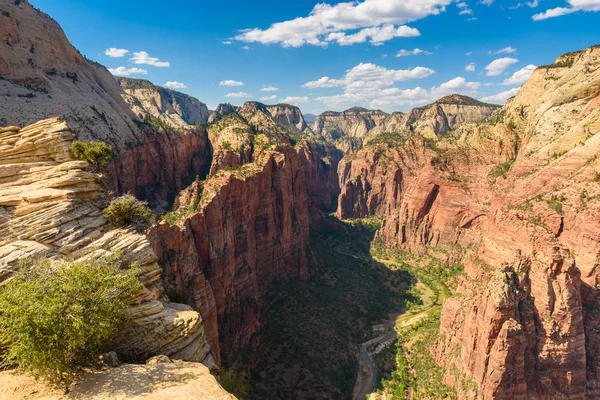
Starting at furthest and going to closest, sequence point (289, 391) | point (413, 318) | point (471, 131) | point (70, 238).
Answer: point (471, 131)
point (413, 318)
point (289, 391)
point (70, 238)

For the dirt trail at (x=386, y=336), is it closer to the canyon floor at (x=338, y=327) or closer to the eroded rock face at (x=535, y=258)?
the canyon floor at (x=338, y=327)

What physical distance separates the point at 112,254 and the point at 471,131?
113 metres

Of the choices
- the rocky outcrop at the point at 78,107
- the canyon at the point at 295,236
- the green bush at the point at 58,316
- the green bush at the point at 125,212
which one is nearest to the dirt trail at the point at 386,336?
the canyon at the point at 295,236

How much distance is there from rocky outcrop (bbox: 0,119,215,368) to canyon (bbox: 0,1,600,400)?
0.39ft

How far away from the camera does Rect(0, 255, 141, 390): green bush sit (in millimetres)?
14781

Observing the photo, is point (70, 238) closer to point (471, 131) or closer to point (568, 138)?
point (568, 138)

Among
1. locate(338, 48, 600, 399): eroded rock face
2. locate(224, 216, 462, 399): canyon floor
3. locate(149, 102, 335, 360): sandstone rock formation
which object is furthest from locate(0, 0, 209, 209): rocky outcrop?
locate(338, 48, 600, 399): eroded rock face

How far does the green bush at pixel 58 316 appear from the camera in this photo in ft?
48.5

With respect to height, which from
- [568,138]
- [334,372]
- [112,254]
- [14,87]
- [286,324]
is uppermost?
[14,87]

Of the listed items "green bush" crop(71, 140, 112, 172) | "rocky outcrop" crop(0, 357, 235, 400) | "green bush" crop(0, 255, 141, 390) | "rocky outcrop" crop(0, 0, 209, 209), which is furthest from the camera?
"rocky outcrop" crop(0, 0, 209, 209)

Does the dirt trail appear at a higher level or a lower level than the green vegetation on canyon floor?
lower

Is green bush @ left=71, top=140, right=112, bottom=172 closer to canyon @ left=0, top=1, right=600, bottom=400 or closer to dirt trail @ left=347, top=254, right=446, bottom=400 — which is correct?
canyon @ left=0, top=1, right=600, bottom=400

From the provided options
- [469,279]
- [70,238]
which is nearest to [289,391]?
[469,279]

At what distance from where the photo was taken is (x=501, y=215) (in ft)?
179
